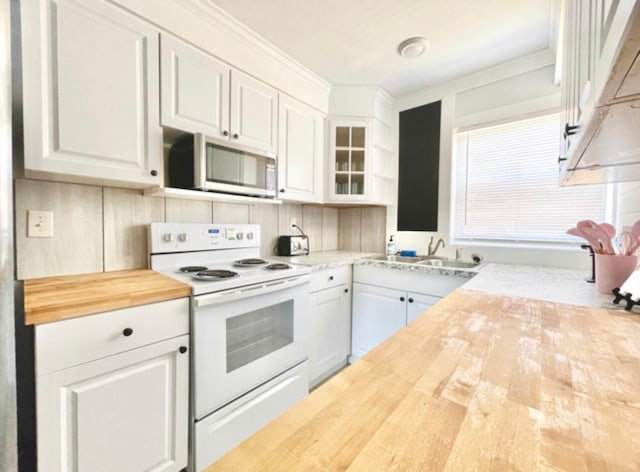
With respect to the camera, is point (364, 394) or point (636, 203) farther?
point (636, 203)

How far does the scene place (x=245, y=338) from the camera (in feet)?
4.75

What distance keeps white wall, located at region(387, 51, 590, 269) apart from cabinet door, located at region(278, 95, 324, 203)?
851 mm

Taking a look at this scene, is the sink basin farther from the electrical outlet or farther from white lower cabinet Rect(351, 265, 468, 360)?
the electrical outlet

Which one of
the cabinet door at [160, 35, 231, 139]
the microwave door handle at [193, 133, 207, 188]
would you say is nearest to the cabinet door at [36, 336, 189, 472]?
the microwave door handle at [193, 133, 207, 188]

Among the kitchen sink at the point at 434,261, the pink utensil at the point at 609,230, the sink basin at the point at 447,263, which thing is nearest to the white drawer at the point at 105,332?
the kitchen sink at the point at 434,261

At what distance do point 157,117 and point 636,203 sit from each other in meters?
2.42

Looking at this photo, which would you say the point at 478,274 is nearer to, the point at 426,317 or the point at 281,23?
the point at 426,317

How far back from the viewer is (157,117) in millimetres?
1388

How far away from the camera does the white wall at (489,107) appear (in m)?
1.93

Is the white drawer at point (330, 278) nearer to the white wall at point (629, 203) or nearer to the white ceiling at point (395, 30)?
the white ceiling at point (395, 30)

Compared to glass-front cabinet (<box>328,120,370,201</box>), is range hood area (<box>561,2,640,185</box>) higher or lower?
lower

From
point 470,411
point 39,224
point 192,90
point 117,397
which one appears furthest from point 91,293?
point 470,411

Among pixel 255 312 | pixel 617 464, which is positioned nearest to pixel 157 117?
pixel 255 312

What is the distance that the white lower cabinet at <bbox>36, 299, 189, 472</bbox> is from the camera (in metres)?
0.89
